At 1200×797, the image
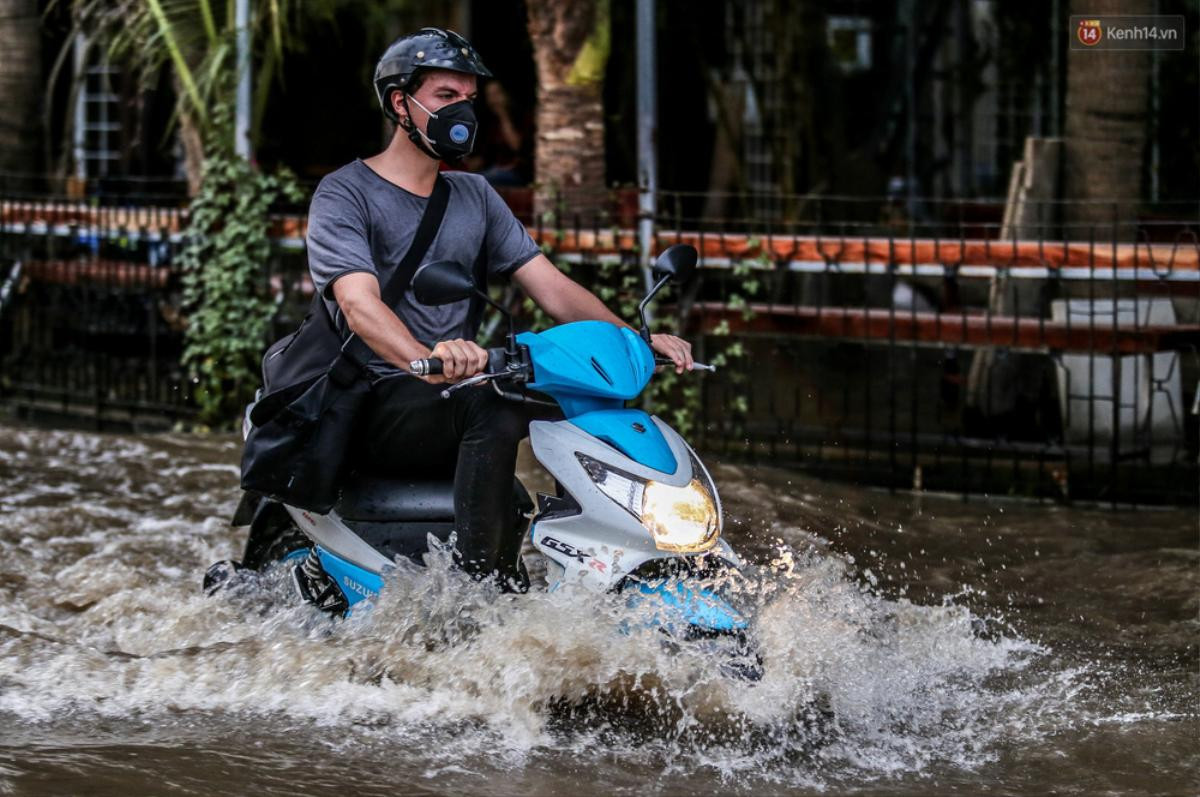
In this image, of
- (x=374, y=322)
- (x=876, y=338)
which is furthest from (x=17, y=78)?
(x=374, y=322)

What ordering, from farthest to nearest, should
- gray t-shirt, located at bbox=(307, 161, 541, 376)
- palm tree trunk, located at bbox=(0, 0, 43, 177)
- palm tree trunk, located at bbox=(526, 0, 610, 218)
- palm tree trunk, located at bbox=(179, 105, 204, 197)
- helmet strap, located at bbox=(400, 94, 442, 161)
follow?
1. palm tree trunk, located at bbox=(0, 0, 43, 177)
2. palm tree trunk, located at bbox=(179, 105, 204, 197)
3. palm tree trunk, located at bbox=(526, 0, 610, 218)
4. helmet strap, located at bbox=(400, 94, 442, 161)
5. gray t-shirt, located at bbox=(307, 161, 541, 376)

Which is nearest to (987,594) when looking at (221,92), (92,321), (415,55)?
(415,55)

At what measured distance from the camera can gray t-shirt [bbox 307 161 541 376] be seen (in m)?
4.64

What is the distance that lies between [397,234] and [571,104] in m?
4.84

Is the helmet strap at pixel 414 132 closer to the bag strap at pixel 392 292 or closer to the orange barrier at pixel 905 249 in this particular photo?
the bag strap at pixel 392 292

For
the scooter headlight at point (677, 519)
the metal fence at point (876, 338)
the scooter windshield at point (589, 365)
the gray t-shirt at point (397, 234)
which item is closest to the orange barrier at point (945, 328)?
the metal fence at point (876, 338)

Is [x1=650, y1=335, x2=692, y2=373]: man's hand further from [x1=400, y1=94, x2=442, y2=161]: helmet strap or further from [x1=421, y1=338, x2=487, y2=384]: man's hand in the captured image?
[x1=400, y1=94, x2=442, y2=161]: helmet strap

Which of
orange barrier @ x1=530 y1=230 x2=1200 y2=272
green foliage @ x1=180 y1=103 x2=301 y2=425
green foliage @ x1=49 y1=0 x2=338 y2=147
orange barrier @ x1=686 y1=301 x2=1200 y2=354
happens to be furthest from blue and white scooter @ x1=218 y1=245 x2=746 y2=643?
green foliage @ x1=49 y1=0 x2=338 y2=147

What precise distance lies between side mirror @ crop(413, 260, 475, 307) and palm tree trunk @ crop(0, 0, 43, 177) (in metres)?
9.06

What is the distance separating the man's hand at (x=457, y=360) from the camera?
4.23 m

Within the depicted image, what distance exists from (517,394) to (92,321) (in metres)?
6.60

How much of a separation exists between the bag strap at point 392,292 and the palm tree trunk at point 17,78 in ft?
27.7

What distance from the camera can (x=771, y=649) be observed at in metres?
4.48

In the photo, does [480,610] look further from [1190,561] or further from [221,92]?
[221,92]
